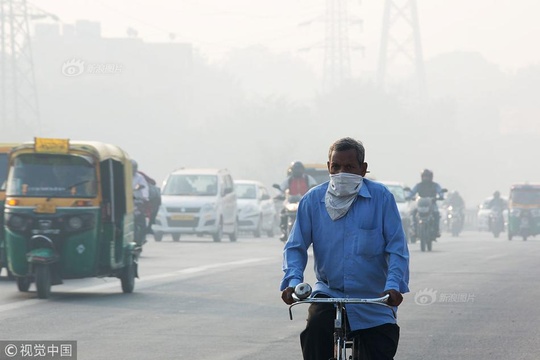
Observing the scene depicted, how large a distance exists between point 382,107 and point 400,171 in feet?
20.4

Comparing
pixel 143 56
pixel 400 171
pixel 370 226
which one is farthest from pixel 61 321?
pixel 143 56

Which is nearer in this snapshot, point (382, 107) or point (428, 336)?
point (428, 336)

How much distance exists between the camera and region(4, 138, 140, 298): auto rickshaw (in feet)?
58.7

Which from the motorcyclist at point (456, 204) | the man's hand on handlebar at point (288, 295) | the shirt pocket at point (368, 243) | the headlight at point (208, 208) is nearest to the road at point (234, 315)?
the shirt pocket at point (368, 243)

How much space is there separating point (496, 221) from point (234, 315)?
4262 cm

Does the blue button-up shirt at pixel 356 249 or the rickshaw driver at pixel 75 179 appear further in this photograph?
the rickshaw driver at pixel 75 179

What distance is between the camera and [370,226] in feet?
23.9

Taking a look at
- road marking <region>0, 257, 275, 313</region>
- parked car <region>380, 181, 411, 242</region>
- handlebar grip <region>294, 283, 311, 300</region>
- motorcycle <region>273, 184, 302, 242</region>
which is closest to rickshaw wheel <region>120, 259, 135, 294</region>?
road marking <region>0, 257, 275, 313</region>

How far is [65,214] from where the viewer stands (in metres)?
18.1

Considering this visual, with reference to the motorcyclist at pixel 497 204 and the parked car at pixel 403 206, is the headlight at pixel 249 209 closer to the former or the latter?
the parked car at pixel 403 206

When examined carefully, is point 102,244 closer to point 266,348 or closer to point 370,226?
point 266,348

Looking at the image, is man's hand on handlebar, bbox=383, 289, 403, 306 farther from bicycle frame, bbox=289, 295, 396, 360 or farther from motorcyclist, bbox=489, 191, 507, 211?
motorcyclist, bbox=489, 191, 507, 211

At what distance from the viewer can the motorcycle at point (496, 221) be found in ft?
190

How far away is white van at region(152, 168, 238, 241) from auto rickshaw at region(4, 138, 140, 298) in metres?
20.1
